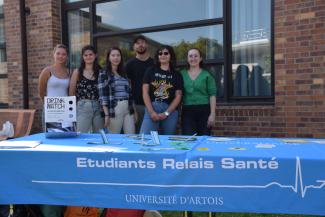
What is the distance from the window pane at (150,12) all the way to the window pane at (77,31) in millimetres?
305

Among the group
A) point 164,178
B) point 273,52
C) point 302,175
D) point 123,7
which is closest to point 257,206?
point 302,175

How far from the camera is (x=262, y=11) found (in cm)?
532

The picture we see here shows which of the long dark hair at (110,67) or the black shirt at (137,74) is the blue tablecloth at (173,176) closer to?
the long dark hair at (110,67)

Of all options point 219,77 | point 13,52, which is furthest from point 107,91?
point 13,52

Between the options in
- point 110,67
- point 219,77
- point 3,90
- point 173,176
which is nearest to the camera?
point 173,176

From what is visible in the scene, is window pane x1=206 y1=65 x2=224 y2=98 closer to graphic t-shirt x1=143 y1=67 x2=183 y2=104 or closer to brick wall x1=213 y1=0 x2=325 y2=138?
brick wall x1=213 y1=0 x2=325 y2=138

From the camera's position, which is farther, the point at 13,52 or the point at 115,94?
the point at 13,52

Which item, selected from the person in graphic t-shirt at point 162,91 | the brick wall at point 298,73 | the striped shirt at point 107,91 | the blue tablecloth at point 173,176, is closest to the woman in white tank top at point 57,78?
the striped shirt at point 107,91

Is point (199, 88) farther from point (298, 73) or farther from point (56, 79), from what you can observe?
point (56, 79)

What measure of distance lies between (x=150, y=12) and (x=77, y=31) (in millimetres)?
1561

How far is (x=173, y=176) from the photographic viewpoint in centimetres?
243

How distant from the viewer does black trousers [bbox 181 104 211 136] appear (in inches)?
175

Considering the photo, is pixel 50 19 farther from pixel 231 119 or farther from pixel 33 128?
pixel 231 119

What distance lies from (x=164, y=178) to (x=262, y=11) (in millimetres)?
3675
